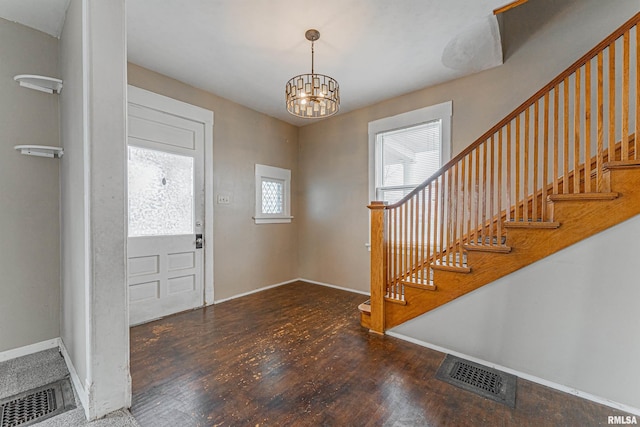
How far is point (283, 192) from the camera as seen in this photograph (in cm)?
480

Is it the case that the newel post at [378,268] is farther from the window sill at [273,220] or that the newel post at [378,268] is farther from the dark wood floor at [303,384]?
the window sill at [273,220]

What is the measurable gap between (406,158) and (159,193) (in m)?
3.18

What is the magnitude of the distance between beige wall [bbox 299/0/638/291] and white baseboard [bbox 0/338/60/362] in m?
3.29

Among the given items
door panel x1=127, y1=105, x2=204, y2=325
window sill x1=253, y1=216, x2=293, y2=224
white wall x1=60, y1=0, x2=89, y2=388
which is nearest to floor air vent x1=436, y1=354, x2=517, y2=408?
white wall x1=60, y1=0, x2=89, y2=388

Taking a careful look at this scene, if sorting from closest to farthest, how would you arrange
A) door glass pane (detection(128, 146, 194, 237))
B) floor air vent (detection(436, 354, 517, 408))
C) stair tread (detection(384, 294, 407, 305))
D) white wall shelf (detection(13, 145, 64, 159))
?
floor air vent (detection(436, 354, 517, 408)) < white wall shelf (detection(13, 145, 64, 159)) < stair tread (detection(384, 294, 407, 305)) < door glass pane (detection(128, 146, 194, 237))

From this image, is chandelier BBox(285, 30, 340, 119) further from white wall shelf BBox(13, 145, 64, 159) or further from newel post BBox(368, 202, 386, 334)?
white wall shelf BBox(13, 145, 64, 159)

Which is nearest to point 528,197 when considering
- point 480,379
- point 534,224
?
point 534,224

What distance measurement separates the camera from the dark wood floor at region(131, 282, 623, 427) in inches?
64.7

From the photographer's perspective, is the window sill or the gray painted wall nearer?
the gray painted wall

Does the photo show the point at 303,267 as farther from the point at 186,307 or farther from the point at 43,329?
the point at 43,329

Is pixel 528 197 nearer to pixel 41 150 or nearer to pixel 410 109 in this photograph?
pixel 410 109

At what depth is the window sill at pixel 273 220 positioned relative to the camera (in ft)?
14.1

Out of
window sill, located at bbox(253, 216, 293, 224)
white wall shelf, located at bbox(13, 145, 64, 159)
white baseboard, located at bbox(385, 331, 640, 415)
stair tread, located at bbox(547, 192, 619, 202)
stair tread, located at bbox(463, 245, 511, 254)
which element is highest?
white wall shelf, located at bbox(13, 145, 64, 159)

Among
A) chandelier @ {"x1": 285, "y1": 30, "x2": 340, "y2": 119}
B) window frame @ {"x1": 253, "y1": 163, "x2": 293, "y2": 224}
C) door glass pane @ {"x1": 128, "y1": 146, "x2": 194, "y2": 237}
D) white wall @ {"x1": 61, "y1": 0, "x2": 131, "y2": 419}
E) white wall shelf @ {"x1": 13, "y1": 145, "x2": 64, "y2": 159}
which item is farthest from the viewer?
window frame @ {"x1": 253, "y1": 163, "x2": 293, "y2": 224}
